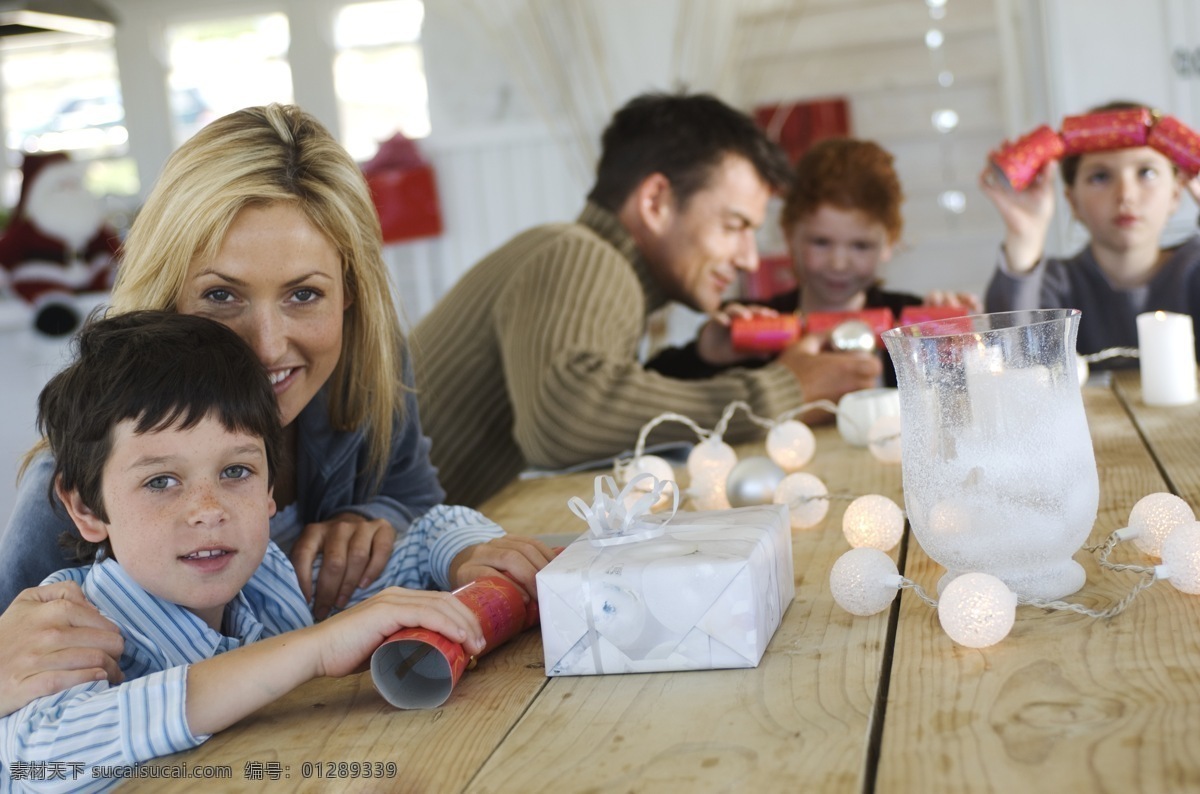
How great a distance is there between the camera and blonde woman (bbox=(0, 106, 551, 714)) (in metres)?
1.00

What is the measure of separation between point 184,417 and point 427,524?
11.4 inches

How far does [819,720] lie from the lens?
637 millimetres

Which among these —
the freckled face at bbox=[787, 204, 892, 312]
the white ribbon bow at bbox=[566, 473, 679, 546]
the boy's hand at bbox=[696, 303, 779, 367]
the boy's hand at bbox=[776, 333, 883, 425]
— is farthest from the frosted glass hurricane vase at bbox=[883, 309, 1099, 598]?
the freckled face at bbox=[787, 204, 892, 312]

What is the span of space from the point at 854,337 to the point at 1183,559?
1.01m

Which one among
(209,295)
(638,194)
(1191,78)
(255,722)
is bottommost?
(255,722)

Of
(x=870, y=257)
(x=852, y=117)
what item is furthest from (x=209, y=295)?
(x=852, y=117)

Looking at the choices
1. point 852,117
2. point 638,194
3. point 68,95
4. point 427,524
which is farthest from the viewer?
point 68,95

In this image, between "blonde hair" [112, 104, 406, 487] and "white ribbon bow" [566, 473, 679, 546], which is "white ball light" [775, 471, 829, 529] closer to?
"white ribbon bow" [566, 473, 679, 546]

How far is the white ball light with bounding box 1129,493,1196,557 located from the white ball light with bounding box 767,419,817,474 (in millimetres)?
548

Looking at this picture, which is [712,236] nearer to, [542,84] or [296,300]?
[296,300]

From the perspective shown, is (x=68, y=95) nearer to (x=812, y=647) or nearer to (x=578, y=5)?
(x=578, y=5)

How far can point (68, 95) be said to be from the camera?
469 centimetres

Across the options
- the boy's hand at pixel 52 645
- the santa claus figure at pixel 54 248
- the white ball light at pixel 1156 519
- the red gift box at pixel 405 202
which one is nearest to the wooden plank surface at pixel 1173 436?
the white ball light at pixel 1156 519

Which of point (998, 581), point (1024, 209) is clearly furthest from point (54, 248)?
point (998, 581)
